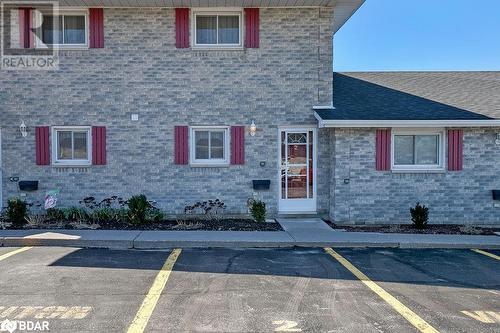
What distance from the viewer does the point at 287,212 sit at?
12.1 m

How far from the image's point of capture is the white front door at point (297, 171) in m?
12.0

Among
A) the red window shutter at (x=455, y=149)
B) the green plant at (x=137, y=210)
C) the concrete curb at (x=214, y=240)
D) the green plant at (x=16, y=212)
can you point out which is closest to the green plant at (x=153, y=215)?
the green plant at (x=137, y=210)

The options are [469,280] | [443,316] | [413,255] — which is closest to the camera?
[443,316]

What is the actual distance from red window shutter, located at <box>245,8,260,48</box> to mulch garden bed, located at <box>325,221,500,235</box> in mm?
5275

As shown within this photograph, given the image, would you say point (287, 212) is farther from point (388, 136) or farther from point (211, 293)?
point (211, 293)

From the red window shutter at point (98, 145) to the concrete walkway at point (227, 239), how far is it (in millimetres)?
2597

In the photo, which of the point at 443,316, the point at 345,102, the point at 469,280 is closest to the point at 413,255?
the point at 469,280

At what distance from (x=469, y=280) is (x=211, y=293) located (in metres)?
3.92

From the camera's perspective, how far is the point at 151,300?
5.56m

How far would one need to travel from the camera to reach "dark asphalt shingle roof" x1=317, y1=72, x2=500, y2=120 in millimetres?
11367

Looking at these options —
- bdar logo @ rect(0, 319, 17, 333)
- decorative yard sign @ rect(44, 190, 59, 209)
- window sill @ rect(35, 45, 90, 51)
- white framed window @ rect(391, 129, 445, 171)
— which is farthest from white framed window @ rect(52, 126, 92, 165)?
white framed window @ rect(391, 129, 445, 171)

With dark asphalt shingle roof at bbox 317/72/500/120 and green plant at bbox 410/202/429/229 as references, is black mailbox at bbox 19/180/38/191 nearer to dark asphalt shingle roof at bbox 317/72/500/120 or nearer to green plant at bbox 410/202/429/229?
dark asphalt shingle roof at bbox 317/72/500/120

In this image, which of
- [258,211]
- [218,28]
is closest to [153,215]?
[258,211]

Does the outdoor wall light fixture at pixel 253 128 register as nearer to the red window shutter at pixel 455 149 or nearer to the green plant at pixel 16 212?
the red window shutter at pixel 455 149
